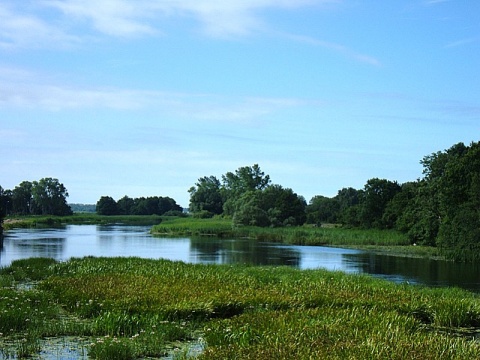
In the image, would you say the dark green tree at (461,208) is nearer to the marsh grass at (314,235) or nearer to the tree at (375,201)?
the marsh grass at (314,235)

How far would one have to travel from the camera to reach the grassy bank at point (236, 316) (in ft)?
35.8

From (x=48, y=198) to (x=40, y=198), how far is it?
2420 mm

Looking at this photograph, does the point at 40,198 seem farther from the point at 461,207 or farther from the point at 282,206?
the point at 461,207

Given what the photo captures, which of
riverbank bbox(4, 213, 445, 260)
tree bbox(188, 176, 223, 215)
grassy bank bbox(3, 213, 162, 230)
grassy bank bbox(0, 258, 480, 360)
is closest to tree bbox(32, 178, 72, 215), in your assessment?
grassy bank bbox(3, 213, 162, 230)

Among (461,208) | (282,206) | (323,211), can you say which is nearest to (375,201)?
(282,206)

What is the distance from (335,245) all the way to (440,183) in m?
11.9

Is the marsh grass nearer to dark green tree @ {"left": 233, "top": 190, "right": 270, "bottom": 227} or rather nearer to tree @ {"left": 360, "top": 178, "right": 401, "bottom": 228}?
dark green tree @ {"left": 233, "top": 190, "right": 270, "bottom": 227}

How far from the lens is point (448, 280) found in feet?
108

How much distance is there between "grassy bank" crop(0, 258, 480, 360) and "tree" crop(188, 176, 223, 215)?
11660 cm

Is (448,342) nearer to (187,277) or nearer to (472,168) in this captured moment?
(187,277)

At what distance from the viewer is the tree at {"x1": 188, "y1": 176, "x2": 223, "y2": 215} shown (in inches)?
5566

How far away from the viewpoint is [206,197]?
468 feet

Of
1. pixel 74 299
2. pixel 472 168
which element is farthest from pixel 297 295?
pixel 472 168

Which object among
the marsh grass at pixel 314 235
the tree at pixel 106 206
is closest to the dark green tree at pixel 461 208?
the marsh grass at pixel 314 235
